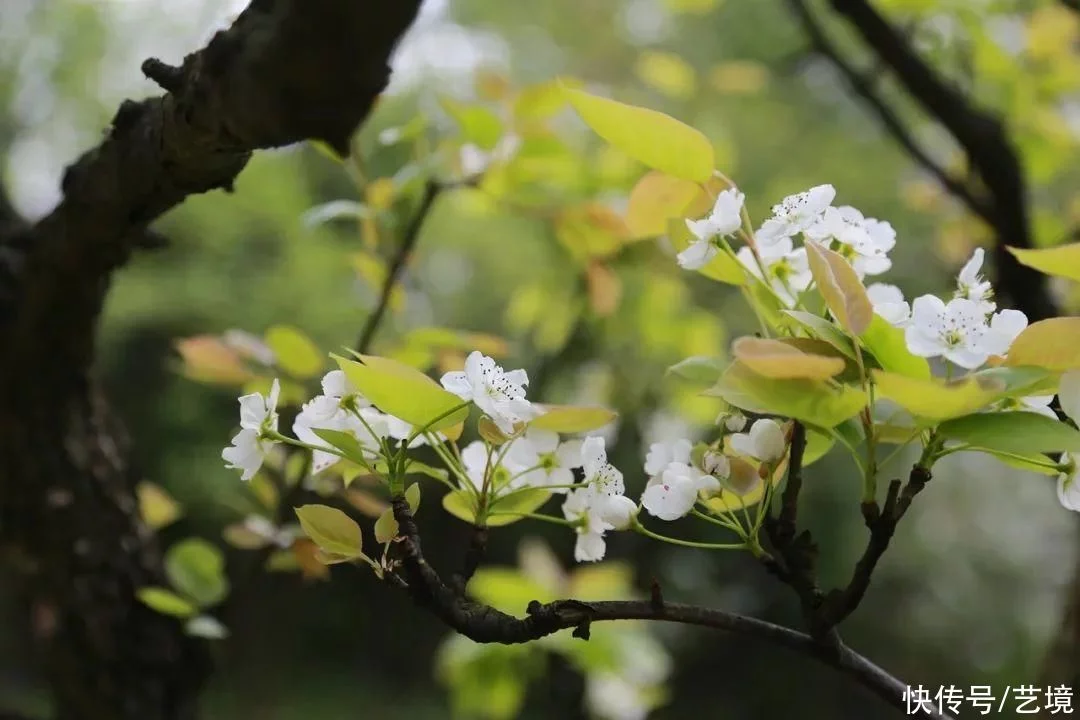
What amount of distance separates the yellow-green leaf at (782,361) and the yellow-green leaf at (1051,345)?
57mm

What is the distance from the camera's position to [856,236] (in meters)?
0.31

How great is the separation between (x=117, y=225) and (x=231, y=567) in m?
0.64

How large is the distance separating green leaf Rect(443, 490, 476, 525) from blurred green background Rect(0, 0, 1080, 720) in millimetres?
526

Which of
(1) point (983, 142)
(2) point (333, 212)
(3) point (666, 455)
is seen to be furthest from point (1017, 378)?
(1) point (983, 142)

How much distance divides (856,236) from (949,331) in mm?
66

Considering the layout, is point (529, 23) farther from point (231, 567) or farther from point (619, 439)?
point (231, 567)

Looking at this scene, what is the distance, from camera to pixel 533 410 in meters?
0.30

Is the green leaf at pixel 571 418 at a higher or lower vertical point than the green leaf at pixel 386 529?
higher

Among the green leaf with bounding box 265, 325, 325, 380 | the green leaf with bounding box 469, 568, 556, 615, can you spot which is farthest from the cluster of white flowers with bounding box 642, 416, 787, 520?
the green leaf with bounding box 469, 568, 556, 615

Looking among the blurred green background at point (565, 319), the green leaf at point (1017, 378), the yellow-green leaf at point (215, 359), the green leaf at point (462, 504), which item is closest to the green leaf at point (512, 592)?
the blurred green background at point (565, 319)

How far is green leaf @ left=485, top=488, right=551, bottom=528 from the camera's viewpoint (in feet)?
1.04

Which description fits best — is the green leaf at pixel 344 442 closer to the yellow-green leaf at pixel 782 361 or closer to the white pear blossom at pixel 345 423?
the white pear blossom at pixel 345 423

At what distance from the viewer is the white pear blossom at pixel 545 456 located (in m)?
0.32

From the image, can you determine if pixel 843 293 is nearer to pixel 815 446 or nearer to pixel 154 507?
pixel 815 446
